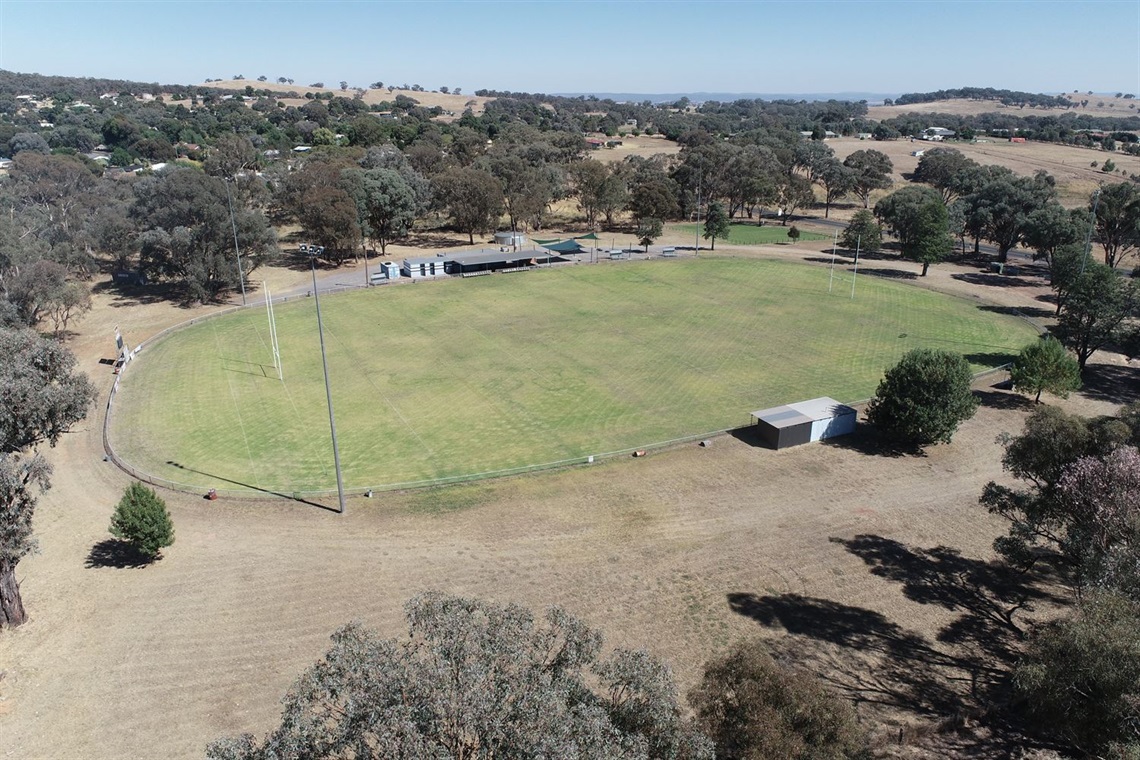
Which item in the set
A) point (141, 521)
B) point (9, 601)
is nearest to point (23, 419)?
point (141, 521)

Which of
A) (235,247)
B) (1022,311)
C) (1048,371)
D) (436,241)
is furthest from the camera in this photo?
(436,241)

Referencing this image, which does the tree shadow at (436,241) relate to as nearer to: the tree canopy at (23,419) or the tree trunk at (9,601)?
the tree canopy at (23,419)

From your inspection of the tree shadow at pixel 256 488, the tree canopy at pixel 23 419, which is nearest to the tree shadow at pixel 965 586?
the tree shadow at pixel 256 488

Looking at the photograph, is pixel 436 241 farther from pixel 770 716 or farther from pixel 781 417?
pixel 770 716

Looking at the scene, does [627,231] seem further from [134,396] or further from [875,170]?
[134,396]

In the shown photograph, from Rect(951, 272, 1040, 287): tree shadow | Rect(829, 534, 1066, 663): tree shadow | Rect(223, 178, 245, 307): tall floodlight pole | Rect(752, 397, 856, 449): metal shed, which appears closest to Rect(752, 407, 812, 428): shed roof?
Rect(752, 397, 856, 449): metal shed

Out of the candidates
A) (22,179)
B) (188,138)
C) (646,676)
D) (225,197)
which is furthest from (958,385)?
(188,138)

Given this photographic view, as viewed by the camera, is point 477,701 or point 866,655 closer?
point 477,701
